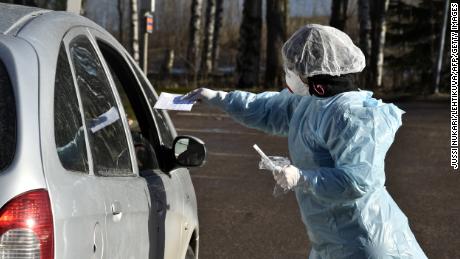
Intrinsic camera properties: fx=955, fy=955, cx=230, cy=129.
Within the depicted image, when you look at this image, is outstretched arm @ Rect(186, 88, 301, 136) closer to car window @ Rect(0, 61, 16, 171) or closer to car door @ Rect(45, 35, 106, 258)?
car door @ Rect(45, 35, 106, 258)

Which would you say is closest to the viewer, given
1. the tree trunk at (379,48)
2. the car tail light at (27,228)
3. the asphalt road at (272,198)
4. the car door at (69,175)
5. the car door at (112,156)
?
the car tail light at (27,228)

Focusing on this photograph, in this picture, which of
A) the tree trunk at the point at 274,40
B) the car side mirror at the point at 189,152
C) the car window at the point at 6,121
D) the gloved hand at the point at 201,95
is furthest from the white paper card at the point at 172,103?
the tree trunk at the point at 274,40

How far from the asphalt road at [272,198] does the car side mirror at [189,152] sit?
3523 millimetres

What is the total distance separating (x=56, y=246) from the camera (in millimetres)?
2678

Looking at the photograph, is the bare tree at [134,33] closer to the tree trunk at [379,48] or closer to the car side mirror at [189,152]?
the tree trunk at [379,48]

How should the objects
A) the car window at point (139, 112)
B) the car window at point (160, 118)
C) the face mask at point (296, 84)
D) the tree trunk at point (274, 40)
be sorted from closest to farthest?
1. the face mask at point (296, 84)
2. the car window at point (139, 112)
3. the car window at point (160, 118)
4. the tree trunk at point (274, 40)

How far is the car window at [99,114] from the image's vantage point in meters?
3.42

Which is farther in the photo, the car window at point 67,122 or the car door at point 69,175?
the car window at point 67,122

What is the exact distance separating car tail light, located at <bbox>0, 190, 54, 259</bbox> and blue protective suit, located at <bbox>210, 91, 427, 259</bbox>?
1.37m

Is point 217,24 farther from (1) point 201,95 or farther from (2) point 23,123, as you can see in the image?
(2) point 23,123

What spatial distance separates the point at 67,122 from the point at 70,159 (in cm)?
15

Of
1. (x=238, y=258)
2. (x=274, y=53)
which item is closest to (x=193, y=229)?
(x=238, y=258)

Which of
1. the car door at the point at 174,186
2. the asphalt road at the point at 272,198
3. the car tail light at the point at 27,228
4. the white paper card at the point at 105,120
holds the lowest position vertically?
the asphalt road at the point at 272,198

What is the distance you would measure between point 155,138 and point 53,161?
188 centimetres
